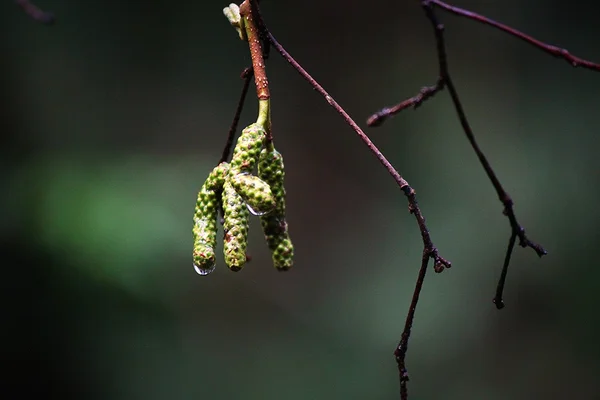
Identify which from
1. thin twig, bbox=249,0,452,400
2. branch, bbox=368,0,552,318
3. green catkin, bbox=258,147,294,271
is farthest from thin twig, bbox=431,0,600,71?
green catkin, bbox=258,147,294,271

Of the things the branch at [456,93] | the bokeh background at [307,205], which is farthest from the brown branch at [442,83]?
the bokeh background at [307,205]

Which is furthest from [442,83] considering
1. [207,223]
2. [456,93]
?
[207,223]

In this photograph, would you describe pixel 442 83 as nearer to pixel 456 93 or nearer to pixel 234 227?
pixel 456 93

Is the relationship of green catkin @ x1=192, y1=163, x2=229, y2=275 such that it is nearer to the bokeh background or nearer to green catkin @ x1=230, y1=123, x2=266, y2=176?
green catkin @ x1=230, y1=123, x2=266, y2=176

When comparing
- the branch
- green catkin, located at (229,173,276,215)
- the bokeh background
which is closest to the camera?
the branch

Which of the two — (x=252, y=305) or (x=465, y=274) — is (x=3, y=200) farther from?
(x=465, y=274)

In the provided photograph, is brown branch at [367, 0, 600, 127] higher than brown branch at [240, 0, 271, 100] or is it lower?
lower

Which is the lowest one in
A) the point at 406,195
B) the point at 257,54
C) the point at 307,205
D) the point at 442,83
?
the point at 307,205
